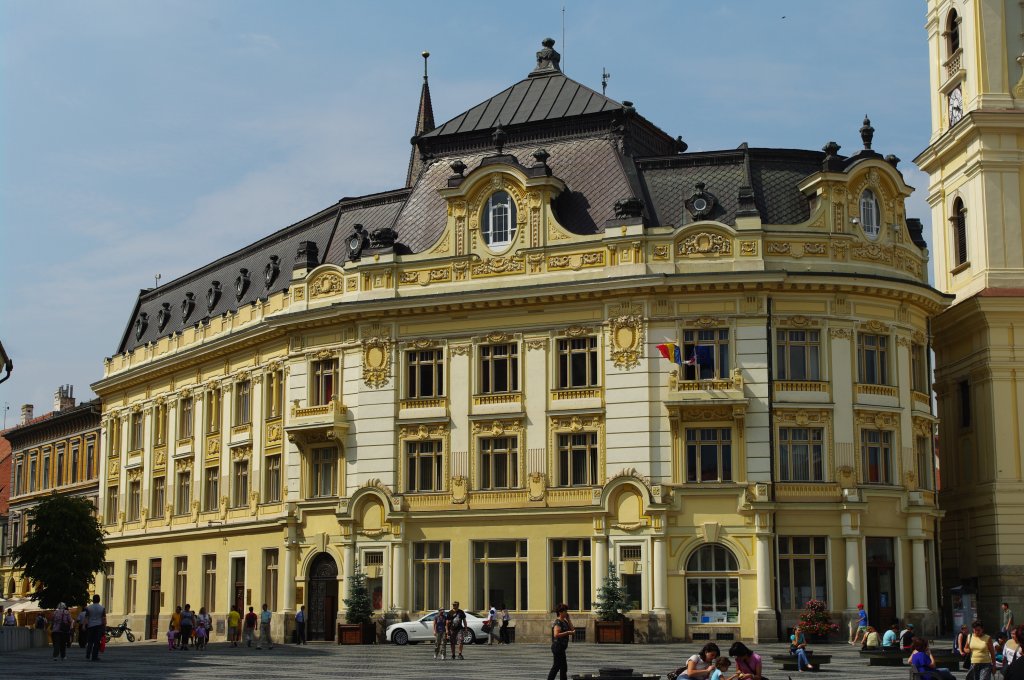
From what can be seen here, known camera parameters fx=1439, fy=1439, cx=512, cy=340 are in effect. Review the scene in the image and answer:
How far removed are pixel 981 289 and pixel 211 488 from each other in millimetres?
36057

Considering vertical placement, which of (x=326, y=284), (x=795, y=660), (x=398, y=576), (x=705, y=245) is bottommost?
(x=795, y=660)

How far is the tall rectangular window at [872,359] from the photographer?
53875mm

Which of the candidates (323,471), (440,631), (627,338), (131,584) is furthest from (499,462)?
(131,584)

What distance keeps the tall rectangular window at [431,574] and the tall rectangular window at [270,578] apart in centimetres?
826

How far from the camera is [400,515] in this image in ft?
182

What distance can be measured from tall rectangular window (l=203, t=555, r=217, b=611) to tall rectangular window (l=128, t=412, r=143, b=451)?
37.1ft

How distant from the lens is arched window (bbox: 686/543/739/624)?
51.4m

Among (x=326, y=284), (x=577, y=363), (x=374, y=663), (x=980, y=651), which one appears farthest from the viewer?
(x=326, y=284)

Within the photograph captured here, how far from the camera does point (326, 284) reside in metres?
59.9

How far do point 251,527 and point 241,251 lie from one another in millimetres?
15494

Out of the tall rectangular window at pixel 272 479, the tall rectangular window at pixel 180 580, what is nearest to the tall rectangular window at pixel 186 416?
the tall rectangular window at pixel 180 580

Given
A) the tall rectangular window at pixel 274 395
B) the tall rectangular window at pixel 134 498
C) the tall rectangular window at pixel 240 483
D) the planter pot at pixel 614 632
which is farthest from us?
the tall rectangular window at pixel 134 498

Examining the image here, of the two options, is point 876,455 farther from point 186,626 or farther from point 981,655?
point 186,626

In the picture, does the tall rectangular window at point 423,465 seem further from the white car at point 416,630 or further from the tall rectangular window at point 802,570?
the tall rectangular window at point 802,570
